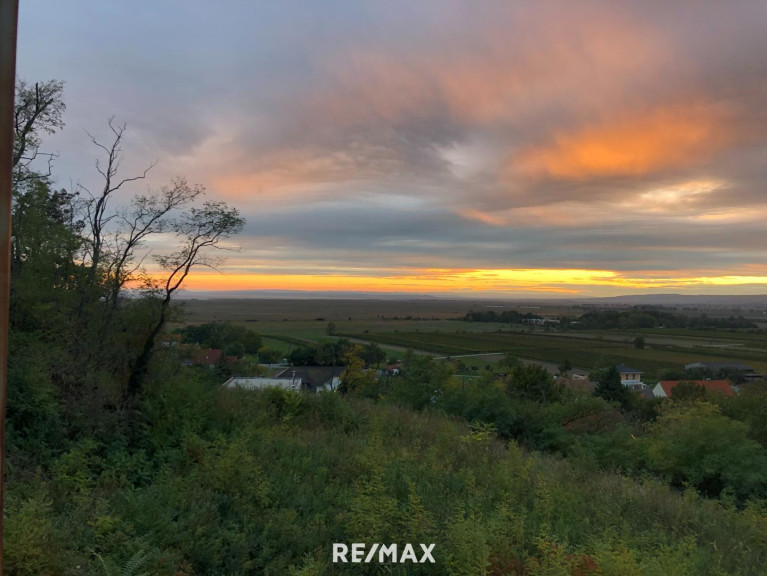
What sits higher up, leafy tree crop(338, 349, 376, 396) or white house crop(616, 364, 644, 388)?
leafy tree crop(338, 349, 376, 396)

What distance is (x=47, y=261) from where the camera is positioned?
27.3 feet

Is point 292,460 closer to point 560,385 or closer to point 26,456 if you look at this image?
point 26,456

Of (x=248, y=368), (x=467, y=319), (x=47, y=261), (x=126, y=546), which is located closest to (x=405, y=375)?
(x=248, y=368)

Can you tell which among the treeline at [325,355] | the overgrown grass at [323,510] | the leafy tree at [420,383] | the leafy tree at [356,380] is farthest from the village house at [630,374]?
the overgrown grass at [323,510]

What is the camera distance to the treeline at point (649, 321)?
2926 inches

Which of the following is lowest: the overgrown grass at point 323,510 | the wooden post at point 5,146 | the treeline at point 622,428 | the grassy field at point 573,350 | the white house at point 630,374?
the white house at point 630,374

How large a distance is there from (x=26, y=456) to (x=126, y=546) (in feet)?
9.94

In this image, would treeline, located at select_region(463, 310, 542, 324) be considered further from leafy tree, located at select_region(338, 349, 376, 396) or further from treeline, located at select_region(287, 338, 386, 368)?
leafy tree, located at select_region(338, 349, 376, 396)

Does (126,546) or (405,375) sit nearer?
(126,546)

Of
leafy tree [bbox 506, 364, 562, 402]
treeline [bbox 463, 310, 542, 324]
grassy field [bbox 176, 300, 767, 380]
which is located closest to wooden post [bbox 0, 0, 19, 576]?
leafy tree [bbox 506, 364, 562, 402]

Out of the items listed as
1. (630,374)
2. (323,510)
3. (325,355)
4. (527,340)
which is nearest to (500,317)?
(527,340)

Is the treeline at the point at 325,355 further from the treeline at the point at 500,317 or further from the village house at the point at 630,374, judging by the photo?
the treeline at the point at 500,317

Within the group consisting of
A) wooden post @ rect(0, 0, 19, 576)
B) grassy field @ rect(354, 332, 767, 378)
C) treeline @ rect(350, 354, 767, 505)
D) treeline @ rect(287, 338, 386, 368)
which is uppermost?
wooden post @ rect(0, 0, 19, 576)

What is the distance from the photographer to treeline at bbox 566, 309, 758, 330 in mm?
74312
